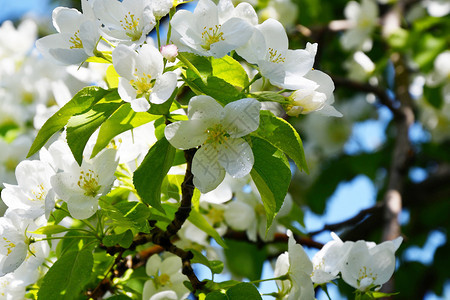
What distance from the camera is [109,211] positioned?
119 centimetres

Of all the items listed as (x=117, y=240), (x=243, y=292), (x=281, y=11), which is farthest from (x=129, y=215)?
(x=281, y=11)

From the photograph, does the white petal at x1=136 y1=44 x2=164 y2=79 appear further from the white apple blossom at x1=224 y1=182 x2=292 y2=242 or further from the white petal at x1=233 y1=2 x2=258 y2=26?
the white apple blossom at x1=224 y1=182 x2=292 y2=242

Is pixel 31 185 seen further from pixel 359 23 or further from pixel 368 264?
pixel 359 23

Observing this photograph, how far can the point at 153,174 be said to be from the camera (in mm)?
1162

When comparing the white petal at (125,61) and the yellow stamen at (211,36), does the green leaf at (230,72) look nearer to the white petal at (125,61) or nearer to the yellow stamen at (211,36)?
the yellow stamen at (211,36)

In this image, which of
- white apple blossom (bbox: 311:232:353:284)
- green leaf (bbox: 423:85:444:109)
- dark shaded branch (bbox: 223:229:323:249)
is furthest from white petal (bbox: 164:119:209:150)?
green leaf (bbox: 423:85:444:109)

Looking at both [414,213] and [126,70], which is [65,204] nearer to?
[126,70]

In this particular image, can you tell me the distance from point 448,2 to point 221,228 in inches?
96.6

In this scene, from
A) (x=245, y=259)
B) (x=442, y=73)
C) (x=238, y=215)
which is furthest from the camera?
(x=442, y=73)

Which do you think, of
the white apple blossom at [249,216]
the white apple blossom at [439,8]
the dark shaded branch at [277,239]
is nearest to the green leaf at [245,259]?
the dark shaded branch at [277,239]

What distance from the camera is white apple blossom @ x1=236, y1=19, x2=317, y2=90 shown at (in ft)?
3.94

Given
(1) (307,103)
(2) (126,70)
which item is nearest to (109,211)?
(2) (126,70)

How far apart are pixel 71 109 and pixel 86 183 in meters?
0.15

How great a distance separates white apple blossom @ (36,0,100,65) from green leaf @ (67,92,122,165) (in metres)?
0.10
